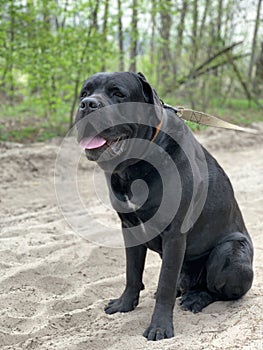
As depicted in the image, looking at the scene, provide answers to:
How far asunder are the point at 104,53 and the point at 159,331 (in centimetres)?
588

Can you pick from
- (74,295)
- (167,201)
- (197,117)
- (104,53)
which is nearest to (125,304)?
(74,295)

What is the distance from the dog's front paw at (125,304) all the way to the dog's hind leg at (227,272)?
305 millimetres

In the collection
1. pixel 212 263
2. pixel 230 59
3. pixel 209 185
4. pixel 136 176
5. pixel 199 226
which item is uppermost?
pixel 136 176

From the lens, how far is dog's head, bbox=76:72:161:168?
94.7 inches

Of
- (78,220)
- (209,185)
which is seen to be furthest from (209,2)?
(209,185)

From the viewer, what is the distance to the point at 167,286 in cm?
268

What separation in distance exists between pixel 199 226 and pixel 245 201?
2.96 meters

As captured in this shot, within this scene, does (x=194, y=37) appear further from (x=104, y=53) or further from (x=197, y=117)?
(x=197, y=117)

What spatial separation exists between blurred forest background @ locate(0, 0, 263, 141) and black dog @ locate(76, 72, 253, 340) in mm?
4866

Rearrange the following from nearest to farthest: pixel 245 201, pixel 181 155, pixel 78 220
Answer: pixel 181 155
pixel 78 220
pixel 245 201

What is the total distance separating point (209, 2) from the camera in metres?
11.8

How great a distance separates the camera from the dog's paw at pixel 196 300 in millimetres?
2980

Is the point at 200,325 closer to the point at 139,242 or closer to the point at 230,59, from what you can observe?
the point at 139,242

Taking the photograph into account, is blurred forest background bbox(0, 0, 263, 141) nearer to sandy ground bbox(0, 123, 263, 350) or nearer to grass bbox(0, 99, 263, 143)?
grass bbox(0, 99, 263, 143)
